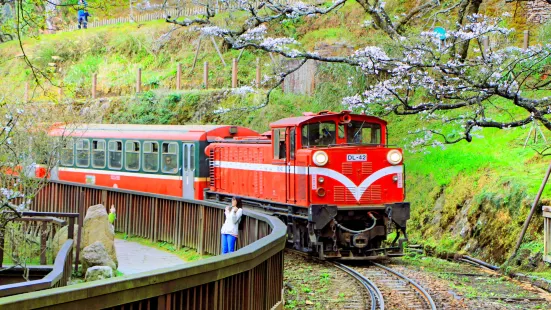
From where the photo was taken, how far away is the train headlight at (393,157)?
15273 millimetres

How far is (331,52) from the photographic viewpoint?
92.2ft

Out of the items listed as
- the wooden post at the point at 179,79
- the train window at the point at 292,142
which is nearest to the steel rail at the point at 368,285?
the train window at the point at 292,142

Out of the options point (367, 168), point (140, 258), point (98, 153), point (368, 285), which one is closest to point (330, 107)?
point (98, 153)

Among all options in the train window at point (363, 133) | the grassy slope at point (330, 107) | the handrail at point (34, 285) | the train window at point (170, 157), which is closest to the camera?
the handrail at point (34, 285)

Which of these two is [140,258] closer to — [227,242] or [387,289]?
[227,242]

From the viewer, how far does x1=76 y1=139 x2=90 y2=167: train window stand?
2658cm

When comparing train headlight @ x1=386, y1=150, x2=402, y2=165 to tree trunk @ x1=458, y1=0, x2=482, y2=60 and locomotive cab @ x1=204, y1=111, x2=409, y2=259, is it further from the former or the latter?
tree trunk @ x1=458, y1=0, x2=482, y2=60

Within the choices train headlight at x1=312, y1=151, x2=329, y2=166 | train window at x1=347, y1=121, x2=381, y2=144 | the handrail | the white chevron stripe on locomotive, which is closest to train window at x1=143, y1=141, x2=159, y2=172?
the white chevron stripe on locomotive

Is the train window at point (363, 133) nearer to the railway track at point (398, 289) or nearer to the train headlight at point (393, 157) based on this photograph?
the train headlight at point (393, 157)

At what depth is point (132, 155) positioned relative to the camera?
2406cm

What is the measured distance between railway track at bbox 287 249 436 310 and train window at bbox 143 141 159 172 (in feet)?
32.5

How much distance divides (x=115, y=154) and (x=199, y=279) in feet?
64.1

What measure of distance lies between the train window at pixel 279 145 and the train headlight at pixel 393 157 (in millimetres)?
2362

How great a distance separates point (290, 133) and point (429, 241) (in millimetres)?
4995
